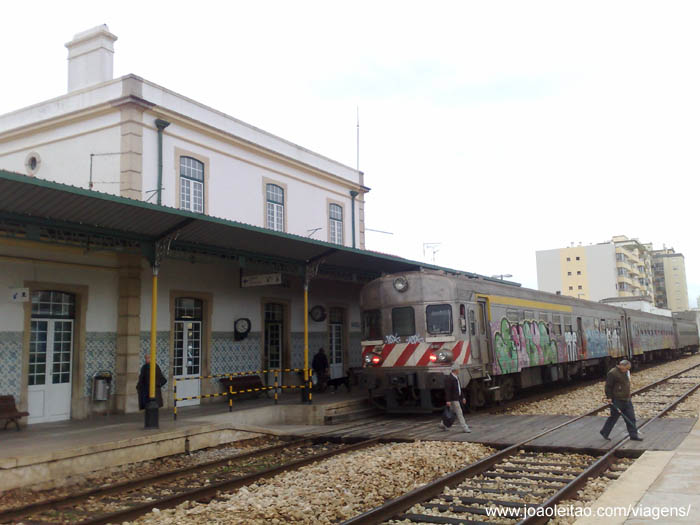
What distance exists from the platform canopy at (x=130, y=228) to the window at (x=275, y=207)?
4.64m

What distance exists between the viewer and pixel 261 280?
1598 cm

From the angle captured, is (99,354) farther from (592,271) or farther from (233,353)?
(592,271)

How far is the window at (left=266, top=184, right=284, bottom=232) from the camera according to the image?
794 inches

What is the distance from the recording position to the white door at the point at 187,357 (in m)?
15.6

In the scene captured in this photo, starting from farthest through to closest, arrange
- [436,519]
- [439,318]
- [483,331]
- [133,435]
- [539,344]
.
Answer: [539,344] < [483,331] < [439,318] < [133,435] < [436,519]

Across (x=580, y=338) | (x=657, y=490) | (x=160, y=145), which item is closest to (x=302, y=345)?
(x=160, y=145)

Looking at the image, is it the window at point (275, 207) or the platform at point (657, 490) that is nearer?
the platform at point (657, 490)

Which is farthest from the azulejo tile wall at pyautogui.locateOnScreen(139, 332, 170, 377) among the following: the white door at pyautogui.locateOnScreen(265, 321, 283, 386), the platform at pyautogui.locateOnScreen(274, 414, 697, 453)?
the white door at pyautogui.locateOnScreen(265, 321, 283, 386)

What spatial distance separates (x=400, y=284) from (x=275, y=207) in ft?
23.1

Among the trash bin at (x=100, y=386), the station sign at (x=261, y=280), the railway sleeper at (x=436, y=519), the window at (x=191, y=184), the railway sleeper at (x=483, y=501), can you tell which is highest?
the window at (x=191, y=184)

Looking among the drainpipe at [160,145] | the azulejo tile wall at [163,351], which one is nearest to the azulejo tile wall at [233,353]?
the azulejo tile wall at [163,351]

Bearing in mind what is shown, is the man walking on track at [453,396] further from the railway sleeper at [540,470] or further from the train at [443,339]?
the railway sleeper at [540,470]

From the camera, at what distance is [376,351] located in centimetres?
1470

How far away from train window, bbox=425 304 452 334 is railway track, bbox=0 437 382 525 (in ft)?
12.7
